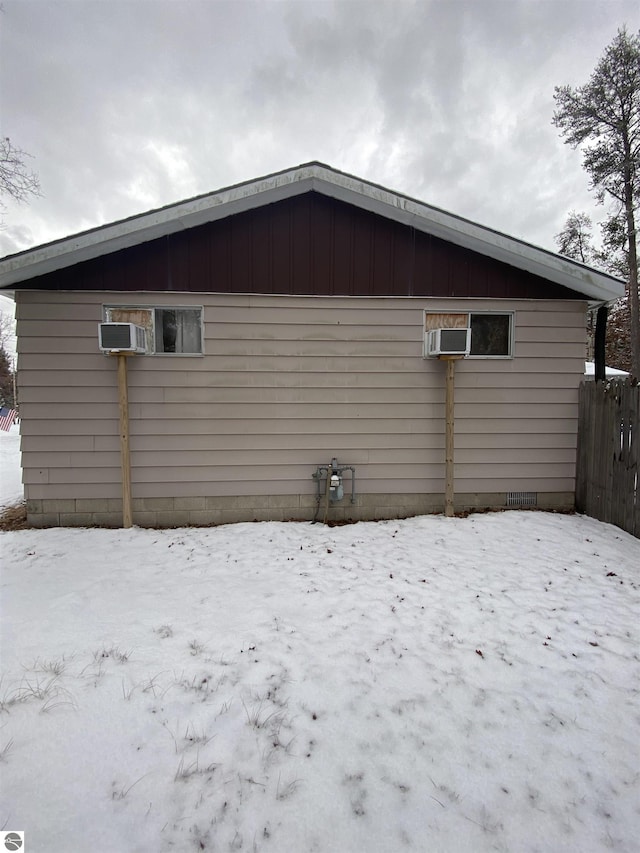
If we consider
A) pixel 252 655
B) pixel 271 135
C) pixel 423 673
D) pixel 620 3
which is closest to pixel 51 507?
pixel 252 655

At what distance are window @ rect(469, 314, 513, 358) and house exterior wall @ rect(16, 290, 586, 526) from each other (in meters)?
0.14

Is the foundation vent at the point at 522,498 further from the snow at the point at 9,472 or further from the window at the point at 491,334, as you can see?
the snow at the point at 9,472

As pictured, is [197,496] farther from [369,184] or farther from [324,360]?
[369,184]

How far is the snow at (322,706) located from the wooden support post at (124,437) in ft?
3.49

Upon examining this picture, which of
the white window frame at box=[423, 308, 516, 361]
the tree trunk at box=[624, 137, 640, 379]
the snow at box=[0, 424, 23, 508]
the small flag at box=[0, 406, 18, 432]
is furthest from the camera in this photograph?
the small flag at box=[0, 406, 18, 432]

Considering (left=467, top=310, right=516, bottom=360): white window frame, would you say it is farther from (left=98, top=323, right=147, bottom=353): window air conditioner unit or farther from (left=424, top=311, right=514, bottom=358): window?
(left=98, top=323, right=147, bottom=353): window air conditioner unit

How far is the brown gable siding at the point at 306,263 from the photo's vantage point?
4.87 metres

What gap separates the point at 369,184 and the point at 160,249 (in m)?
2.81

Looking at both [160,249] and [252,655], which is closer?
[252,655]

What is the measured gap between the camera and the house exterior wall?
4914 mm

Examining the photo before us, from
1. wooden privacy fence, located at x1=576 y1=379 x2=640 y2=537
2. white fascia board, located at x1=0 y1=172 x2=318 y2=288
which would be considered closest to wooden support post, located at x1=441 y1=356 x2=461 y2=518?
wooden privacy fence, located at x1=576 y1=379 x2=640 y2=537

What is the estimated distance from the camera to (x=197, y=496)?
16.7 ft

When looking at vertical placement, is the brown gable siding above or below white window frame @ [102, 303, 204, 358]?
above

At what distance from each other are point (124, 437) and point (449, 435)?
4256 mm
